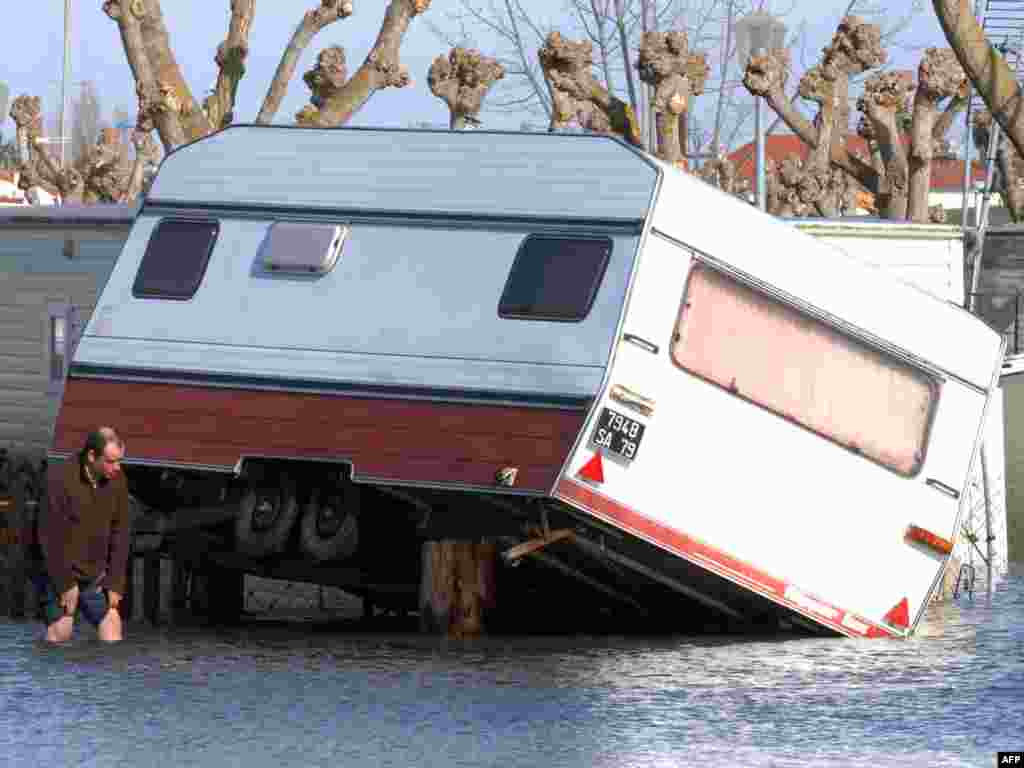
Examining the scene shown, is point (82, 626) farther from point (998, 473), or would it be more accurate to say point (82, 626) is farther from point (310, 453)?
point (998, 473)

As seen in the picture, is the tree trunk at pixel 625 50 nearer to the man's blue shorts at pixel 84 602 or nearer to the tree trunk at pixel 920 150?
the tree trunk at pixel 920 150

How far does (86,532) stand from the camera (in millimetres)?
A: 15922

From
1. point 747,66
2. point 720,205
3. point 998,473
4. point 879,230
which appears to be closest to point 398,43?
point 747,66

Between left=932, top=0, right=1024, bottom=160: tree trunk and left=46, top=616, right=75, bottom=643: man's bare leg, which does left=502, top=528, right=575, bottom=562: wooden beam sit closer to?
left=46, top=616, right=75, bottom=643: man's bare leg

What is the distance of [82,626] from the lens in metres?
A: 18.2

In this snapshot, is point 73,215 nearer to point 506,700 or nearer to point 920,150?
point 506,700

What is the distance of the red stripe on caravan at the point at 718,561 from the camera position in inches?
633

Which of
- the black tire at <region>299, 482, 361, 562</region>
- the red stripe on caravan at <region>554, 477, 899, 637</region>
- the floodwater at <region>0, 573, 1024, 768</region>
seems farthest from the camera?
the black tire at <region>299, 482, 361, 562</region>

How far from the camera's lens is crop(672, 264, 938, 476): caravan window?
16.6 meters

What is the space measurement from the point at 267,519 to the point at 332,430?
1128mm

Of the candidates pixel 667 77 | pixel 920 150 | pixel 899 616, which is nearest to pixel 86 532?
pixel 899 616

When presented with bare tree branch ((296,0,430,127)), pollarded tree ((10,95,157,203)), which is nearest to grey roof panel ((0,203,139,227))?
bare tree branch ((296,0,430,127))

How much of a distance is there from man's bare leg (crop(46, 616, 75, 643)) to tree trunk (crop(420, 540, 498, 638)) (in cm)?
267

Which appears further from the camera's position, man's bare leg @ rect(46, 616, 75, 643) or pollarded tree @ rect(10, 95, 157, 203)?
pollarded tree @ rect(10, 95, 157, 203)
